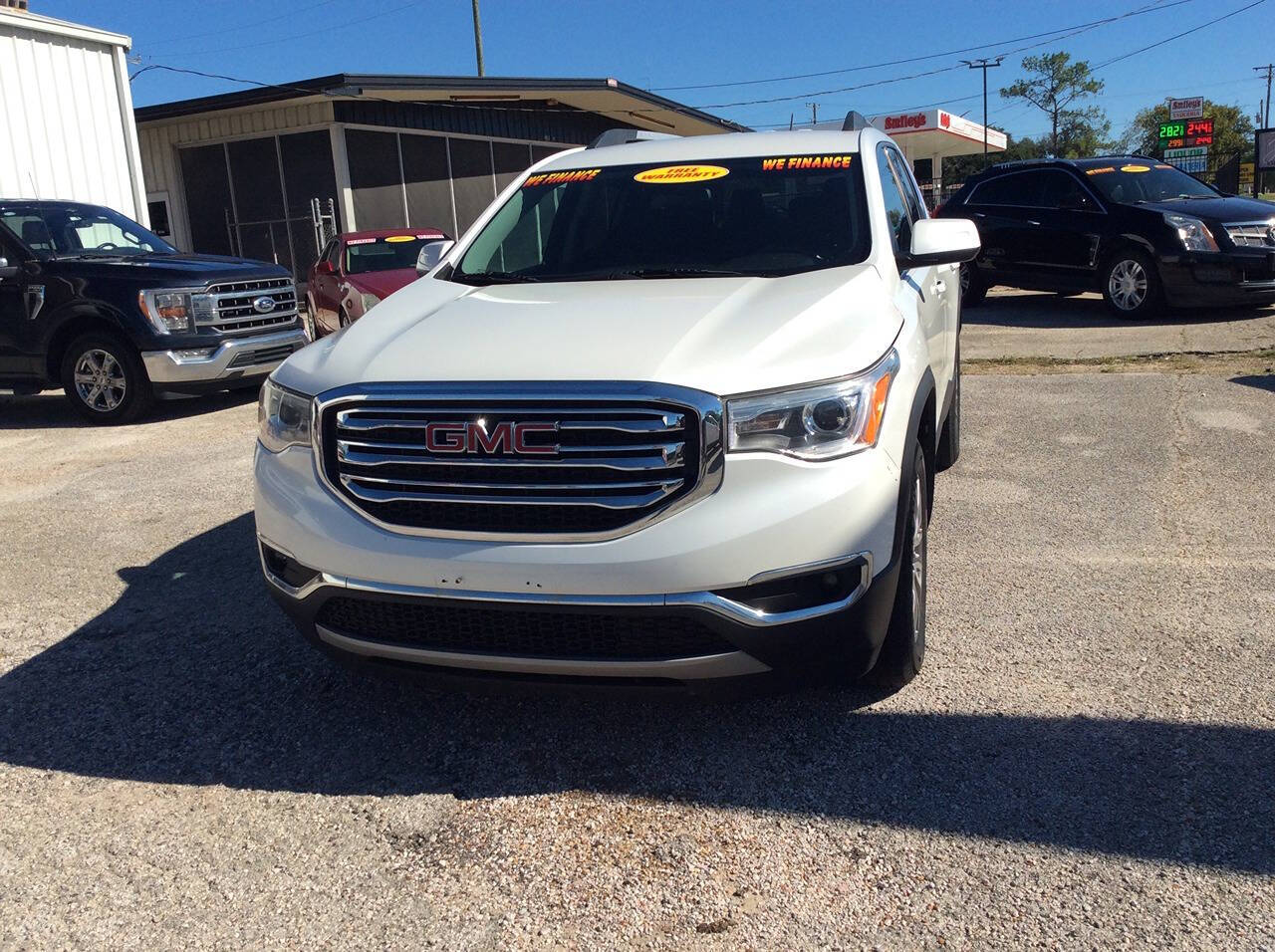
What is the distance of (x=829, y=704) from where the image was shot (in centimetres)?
351

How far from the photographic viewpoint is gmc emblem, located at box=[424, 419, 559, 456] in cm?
286

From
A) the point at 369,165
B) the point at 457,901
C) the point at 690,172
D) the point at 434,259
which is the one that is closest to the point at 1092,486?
the point at 690,172

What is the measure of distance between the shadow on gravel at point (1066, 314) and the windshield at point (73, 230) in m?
8.82

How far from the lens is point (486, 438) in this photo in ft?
9.48

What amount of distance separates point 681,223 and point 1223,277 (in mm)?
9345

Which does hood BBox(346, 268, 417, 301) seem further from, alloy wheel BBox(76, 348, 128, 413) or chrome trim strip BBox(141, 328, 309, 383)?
alloy wheel BBox(76, 348, 128, 413)

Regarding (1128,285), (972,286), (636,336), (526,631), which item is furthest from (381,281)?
(526,631)

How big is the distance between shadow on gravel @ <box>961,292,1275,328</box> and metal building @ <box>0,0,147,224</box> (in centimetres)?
1047

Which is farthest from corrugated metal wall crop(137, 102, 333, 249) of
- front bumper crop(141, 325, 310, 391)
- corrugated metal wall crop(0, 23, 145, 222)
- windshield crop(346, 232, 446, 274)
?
front bumper crop(141, 325, 310, 391)

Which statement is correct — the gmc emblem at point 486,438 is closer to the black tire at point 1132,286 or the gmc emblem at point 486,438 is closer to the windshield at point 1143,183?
the black tire at point 1132,286

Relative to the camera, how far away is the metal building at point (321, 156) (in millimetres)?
20406

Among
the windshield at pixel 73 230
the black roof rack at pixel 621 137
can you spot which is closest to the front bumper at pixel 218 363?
the windshield at pixel 73 230

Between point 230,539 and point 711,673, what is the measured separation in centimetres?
355

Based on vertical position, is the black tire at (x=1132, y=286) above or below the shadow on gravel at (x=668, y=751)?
above
